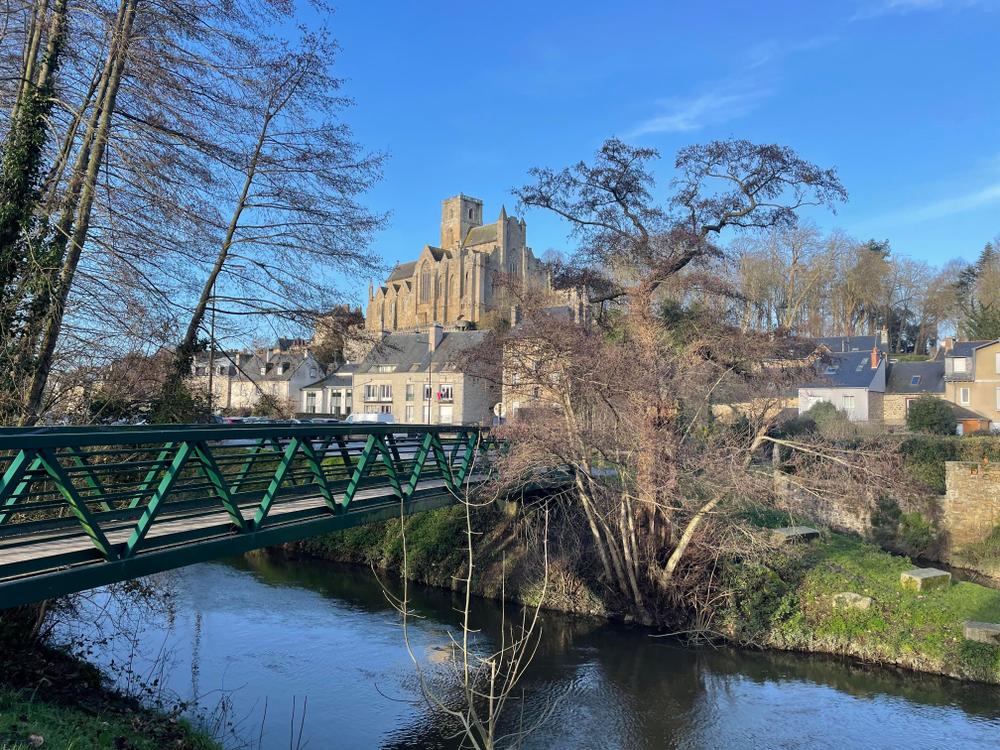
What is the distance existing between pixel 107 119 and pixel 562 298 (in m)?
10.1

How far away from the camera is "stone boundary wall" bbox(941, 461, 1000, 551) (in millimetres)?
19281

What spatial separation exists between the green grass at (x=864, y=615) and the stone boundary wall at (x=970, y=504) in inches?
273

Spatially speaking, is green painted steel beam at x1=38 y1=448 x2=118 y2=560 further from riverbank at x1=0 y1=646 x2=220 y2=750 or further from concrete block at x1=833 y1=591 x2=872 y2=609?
concrete block at x1=833 y1=591 x2=872 y2=609

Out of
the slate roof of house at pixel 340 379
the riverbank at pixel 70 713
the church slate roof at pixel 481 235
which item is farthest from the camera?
the church slate roof at pixel 481 235

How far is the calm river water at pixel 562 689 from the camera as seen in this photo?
9148 millimetres

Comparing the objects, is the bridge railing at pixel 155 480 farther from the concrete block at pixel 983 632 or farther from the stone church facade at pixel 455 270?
the stone church facade at pixel 455 270

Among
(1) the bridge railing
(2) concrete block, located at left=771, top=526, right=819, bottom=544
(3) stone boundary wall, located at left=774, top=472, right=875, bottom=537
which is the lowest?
(2) concrete block, located at left=771, top=526, right=819, bottom=544

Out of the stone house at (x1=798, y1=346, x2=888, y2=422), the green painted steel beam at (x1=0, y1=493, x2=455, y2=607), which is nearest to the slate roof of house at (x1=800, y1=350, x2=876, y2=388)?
the stone house at (x1=798, y1=346, x2=888, y2=422)

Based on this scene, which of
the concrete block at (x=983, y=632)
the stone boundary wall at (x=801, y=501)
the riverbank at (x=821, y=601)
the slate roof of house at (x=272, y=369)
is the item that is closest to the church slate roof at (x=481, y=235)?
the slate roof of house at (x=272, y=369)

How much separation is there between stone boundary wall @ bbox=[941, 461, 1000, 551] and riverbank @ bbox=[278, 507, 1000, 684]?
5.43m

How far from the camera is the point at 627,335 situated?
16.5 m

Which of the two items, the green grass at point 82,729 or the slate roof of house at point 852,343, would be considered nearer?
the green grass at point 82,729

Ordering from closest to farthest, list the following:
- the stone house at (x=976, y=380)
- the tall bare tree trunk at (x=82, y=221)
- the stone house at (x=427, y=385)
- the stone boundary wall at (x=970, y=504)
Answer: the tall bare tree trunk at (x=82, y=221) → the stone boundary wall at (x=970, y=504) → the stone house at (x=976, y=380) → the stone house at (x=427, y=385)

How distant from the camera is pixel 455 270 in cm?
9212
